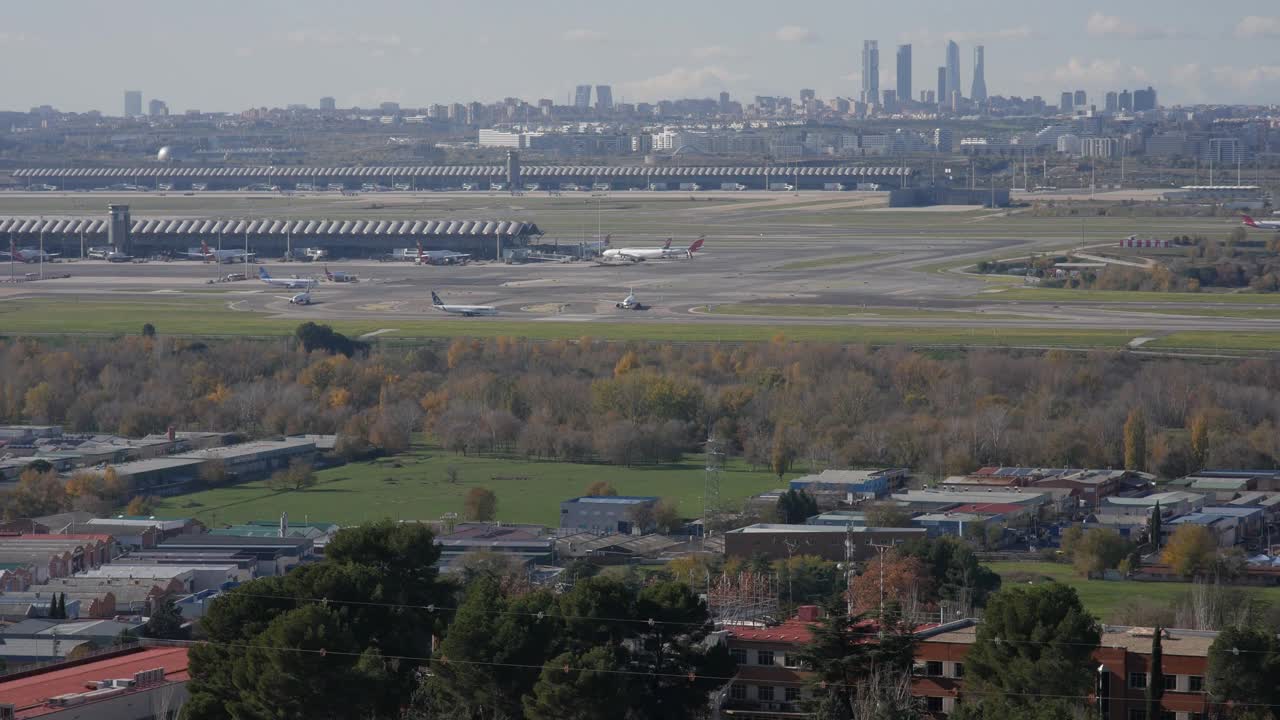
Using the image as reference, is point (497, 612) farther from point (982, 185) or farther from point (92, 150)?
point (92, 150)

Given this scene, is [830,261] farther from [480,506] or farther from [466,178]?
[466,178]

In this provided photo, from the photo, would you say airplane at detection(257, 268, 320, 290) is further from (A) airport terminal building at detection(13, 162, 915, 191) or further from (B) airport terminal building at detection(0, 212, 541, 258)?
(A) airport terminal building at detection(13, 162, 915, 191)

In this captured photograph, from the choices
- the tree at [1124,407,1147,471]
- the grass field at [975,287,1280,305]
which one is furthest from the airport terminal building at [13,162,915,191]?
the tree at [1124,407,1147,471]

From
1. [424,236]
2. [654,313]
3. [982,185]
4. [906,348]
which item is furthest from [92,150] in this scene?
[906,348]

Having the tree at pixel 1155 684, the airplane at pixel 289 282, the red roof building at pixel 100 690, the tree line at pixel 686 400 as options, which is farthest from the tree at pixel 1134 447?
the airplane at pixel 289 282

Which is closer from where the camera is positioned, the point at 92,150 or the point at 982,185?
the point at 982,185

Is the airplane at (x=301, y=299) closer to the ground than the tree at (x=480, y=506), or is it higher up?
higher up

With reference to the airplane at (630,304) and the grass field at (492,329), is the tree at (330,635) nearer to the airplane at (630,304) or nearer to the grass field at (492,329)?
the grass field at (492,329)
